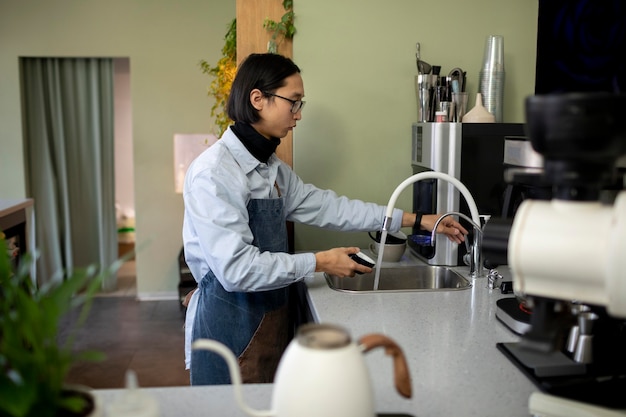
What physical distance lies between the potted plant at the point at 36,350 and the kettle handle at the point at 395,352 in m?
0.41

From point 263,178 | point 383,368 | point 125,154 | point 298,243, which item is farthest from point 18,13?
point 383,368

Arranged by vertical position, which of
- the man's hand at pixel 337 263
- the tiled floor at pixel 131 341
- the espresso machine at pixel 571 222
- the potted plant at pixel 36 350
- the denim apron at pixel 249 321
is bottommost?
the tiled floor at pixel 131 341

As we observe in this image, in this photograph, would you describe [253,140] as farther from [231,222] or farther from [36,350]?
[36,350]

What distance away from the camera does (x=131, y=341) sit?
→ 4.54 metres

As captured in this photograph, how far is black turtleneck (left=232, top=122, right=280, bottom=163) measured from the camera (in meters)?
2.03

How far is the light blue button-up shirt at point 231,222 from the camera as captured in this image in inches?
70.5

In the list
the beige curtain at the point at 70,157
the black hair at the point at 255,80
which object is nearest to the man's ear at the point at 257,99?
the black hair at the point at 255,80

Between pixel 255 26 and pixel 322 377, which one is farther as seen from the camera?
pixel 255 26

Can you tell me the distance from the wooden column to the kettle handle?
1.78 meters

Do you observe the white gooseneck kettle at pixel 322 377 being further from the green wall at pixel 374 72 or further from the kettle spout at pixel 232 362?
the green wall at pixel 374 72

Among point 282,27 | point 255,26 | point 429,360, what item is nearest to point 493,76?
point 282,27

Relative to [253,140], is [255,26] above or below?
above

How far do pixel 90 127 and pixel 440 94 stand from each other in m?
3.97

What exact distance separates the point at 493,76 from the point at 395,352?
6.11 feet
